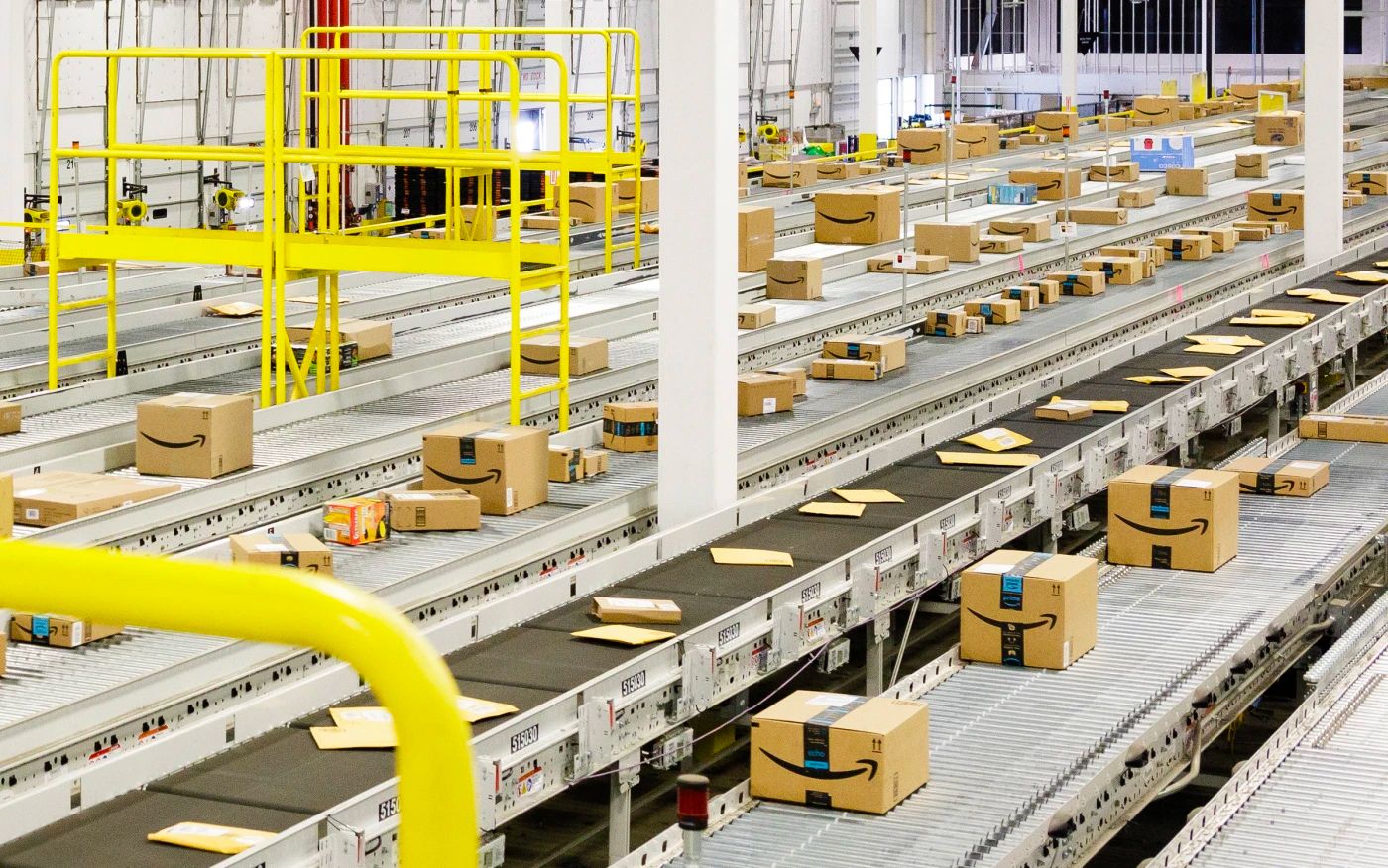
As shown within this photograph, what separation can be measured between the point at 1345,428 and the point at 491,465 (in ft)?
16.9

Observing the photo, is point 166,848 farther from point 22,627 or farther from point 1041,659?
point 1041,659

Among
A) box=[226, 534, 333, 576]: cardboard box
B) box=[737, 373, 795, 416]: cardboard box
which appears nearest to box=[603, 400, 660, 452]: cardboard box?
box=[737, 373, 795, 416]: cardboard box

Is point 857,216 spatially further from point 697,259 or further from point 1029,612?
point 1029,612

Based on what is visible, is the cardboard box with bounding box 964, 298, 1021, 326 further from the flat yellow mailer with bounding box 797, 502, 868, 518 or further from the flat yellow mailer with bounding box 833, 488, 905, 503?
the flat yellow mailer with bounding box 797, 502, 868, 518

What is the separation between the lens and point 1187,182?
66.4 ft

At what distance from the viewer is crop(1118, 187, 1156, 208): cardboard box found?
1916 centimetres

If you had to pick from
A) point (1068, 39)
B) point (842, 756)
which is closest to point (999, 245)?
point (842, 756)

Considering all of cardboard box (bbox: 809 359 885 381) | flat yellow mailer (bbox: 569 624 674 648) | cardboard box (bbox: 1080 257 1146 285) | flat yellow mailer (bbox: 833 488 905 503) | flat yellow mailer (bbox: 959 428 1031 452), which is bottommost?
flat yellow mailer (bbox: 569 624 674 648)

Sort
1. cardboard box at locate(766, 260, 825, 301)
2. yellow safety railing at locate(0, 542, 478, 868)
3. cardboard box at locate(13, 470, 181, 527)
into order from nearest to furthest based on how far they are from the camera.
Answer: yellow safety railing at locate(0, 542, 478, 868) < cardboard box at locate(13, 470, 181, 527) < cardboard box at locate(766, 260, 825, 301)

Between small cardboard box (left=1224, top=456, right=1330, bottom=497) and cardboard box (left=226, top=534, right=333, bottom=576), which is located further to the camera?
small cardboard box (left=1224, top=456, right=1330, bottom=497)

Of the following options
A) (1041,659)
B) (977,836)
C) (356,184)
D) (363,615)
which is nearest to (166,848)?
(977,836)

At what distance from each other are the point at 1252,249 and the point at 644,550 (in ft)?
34.8

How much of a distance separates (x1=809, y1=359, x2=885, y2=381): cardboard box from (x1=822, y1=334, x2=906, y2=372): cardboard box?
7 cm

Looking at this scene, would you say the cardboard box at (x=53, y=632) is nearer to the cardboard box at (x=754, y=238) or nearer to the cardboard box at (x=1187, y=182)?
the cardboard box at (x=754, y=238)
